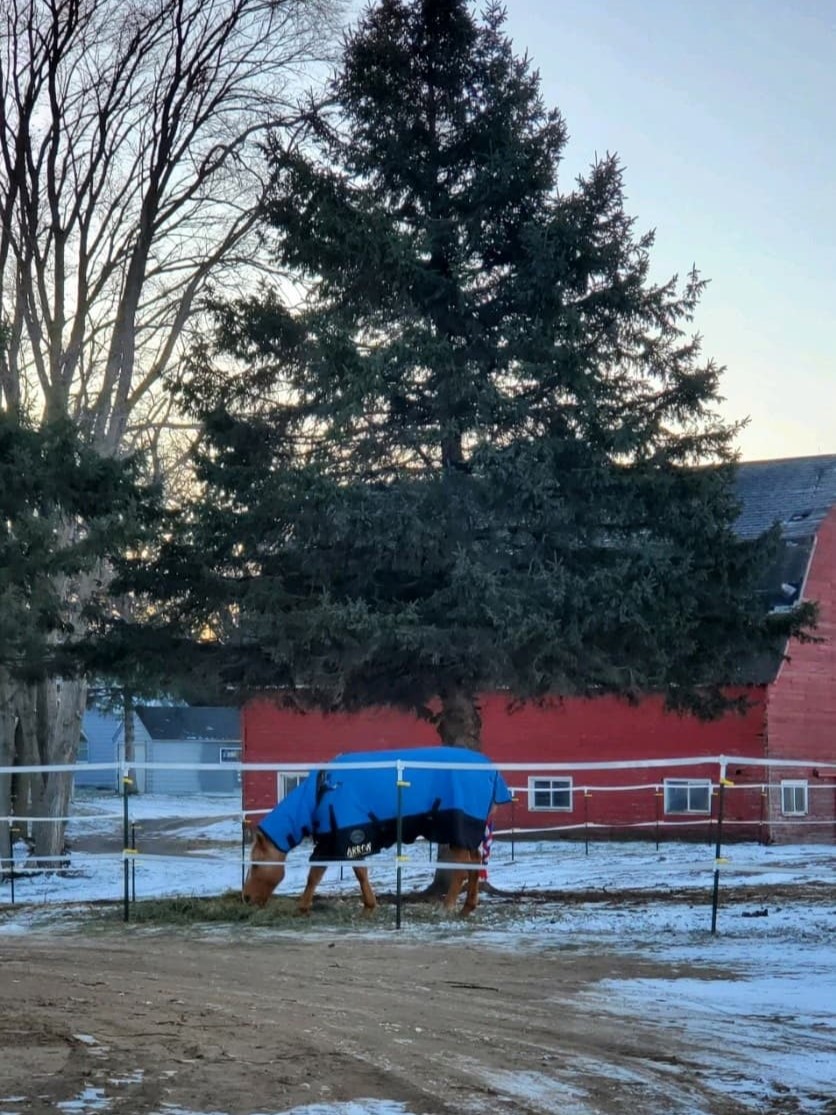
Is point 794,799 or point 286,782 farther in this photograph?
point 286,782

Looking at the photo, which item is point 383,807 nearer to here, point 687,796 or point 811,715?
point 687,796

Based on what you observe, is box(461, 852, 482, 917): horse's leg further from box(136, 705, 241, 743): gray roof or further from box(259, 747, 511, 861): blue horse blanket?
box(136, 705, 241, 743): gray roof

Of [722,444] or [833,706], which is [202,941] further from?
[833,706]

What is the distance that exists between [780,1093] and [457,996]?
11.8 ft

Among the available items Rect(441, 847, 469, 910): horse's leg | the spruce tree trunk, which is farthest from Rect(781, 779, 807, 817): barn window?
Rect(441, 847, 469, 910): horse's leg

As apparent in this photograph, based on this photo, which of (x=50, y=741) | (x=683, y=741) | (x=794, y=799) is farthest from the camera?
(x=683, y=741)

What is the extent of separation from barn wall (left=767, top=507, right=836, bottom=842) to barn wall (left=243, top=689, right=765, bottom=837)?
19.9 inches

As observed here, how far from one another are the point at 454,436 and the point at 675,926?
6.98 meters

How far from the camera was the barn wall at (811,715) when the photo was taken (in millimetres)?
33812

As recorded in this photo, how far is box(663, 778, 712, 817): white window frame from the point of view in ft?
110

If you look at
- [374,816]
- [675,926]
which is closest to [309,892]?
[374,816]

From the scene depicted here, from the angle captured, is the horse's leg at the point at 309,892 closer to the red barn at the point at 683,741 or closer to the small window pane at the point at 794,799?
the red barn at the point at 683,741

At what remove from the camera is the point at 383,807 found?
1722 cm

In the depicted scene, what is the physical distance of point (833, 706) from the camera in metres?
36.0
